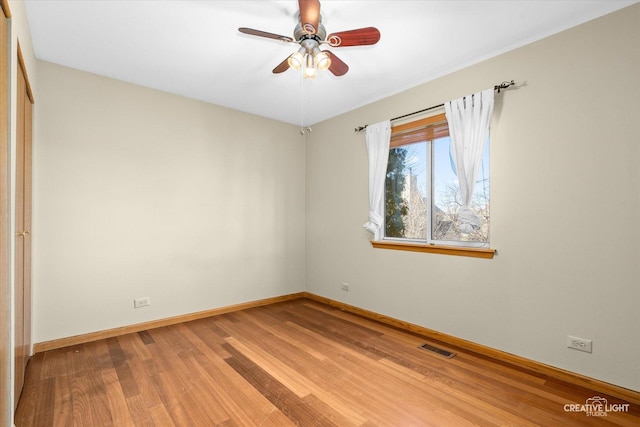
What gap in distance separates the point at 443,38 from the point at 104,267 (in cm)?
383

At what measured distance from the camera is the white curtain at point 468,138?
266 cm

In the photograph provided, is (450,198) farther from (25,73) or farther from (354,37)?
(25,73)

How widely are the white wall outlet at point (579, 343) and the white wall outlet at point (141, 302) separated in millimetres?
3927

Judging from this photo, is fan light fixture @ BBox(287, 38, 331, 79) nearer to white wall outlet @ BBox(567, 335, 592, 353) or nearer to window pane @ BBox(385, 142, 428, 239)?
window pane @ BBox(385, 142, 428, 239)

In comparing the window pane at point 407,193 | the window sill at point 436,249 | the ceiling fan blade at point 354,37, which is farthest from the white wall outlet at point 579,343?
the ceiling fan blade at point 354,37

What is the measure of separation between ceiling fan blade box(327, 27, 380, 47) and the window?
1393mm

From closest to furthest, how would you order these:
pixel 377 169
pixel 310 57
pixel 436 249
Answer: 1. pixel 310 57
2. pixel 436 249
3. pixel 377 169

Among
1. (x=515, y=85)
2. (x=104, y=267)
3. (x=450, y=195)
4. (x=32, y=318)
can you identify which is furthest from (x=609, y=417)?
(x=32, y=318)

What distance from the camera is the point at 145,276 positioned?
10.9 ft

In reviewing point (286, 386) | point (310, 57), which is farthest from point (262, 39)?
point (286, 386)

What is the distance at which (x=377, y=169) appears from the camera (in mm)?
3590

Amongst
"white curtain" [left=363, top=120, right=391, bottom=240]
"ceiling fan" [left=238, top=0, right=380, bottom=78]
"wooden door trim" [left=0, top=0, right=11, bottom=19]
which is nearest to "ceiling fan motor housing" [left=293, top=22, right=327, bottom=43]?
"ceiling fan" [left=238, top=0, right=380, bottom=78]

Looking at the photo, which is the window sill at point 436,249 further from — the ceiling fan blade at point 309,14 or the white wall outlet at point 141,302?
the white wall outlet at point 141,302

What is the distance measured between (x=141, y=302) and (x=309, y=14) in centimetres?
323
